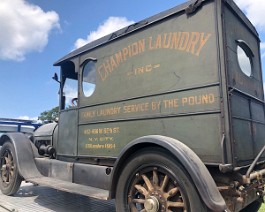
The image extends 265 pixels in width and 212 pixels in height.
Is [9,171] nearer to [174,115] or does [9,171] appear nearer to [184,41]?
[174,115]

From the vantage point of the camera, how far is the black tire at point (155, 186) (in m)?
2.78

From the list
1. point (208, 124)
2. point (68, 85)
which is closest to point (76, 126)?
point (68, 85)

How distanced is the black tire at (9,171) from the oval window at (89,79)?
6.84 feet

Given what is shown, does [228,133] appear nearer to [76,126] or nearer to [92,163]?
[92,163]

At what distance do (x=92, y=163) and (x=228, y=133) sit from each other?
234 centimetres

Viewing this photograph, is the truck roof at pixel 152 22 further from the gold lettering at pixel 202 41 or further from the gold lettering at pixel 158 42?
the gold lettering at pixel 202 41

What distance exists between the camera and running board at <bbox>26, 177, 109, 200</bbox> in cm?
366

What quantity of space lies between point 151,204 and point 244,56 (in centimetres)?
237

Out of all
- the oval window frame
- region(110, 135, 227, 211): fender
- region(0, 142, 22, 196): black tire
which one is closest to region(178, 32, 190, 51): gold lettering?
the oval window frame

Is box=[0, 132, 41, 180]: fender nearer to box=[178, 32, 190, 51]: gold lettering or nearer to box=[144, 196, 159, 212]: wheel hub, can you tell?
box=[144, 196, 159, 212]: wheel hub

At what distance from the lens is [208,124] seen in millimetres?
2955

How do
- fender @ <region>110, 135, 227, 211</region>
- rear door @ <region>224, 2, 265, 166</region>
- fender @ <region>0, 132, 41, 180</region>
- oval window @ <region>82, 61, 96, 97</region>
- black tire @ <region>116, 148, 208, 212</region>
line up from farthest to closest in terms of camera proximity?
fender @ <region>0, 132, 41, 180</region>
oval window @ <region>82, 61, 96, 97</region>
rear door @ <region>224, 2, 265, 166</region>
black tire @ <region>116, 148, 208, 212</region>
fender @ <region>110, 135, 227, 211</region>

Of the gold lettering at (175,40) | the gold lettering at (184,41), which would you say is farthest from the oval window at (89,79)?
the gold lettering at (184,41)

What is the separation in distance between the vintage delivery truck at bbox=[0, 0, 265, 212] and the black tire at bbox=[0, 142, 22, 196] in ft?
3.14
